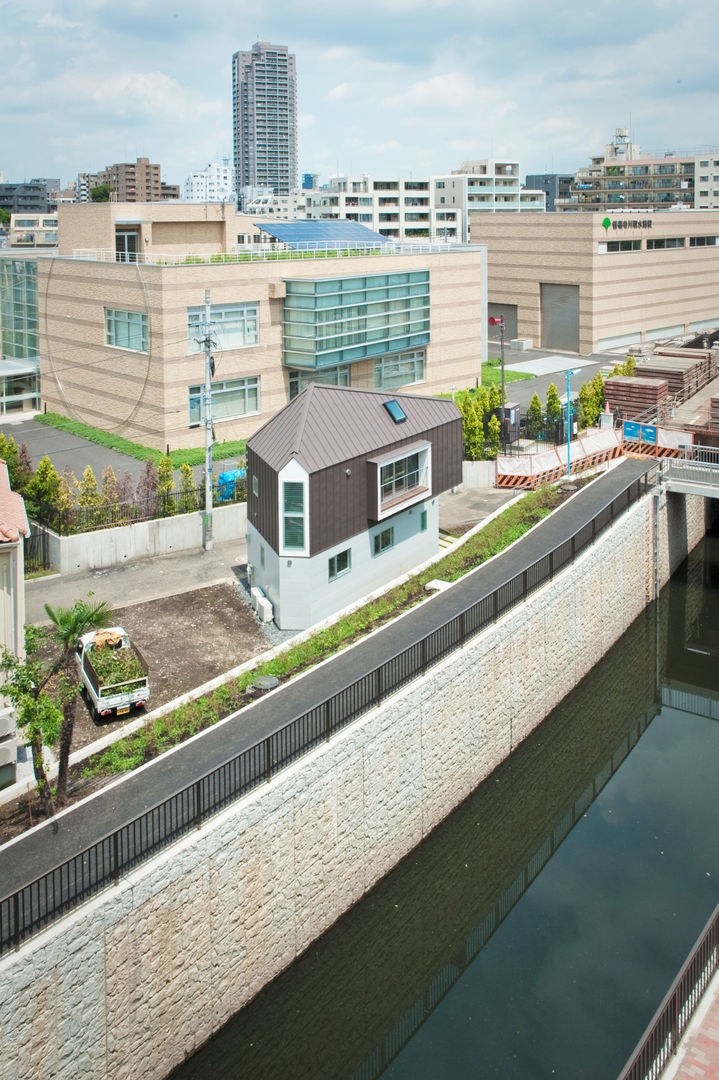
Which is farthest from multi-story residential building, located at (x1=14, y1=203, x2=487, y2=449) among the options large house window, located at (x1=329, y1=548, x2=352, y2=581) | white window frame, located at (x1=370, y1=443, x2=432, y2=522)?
large house window, located at (x1=329, y1=548, x2=352, y2=581)

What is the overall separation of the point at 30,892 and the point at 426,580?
53.0ft

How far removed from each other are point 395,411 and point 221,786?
1424 cm

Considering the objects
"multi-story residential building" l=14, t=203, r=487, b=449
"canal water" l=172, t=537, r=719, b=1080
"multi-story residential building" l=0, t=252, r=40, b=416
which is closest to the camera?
"canal water" l=172, t=537, r=719, b=1080

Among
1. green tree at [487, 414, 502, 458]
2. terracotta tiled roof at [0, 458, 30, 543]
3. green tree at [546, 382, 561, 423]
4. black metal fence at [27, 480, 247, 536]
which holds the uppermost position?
green tree at [546, 382, 561, 423]

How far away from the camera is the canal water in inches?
681

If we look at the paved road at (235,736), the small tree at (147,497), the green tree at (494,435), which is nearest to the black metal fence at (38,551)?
the small tree at (147,497)

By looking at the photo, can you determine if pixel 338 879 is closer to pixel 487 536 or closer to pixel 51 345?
pixel 487 536

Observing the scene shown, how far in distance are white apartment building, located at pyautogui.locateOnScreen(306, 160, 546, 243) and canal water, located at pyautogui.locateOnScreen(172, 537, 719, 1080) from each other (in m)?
106

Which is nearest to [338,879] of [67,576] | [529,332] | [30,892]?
[30,892]

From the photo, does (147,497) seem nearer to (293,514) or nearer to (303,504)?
(293,514)

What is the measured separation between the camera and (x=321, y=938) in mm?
19422

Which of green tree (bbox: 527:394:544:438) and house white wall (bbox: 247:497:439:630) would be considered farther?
green tree (bbox: 527:394:544:438)

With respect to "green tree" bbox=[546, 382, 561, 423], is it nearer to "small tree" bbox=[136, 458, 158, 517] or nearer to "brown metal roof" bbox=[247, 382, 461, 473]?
"brown metal roof" bbox=[247, 382, 461, 473]

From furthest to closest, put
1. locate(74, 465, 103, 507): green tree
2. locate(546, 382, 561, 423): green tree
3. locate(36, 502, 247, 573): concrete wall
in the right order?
1. locate(546, 382, 561, 423): green tree
2. locate(74, 465, 103, 507): green tree
3. locate(36, 502, 247, 573): concrete wall
